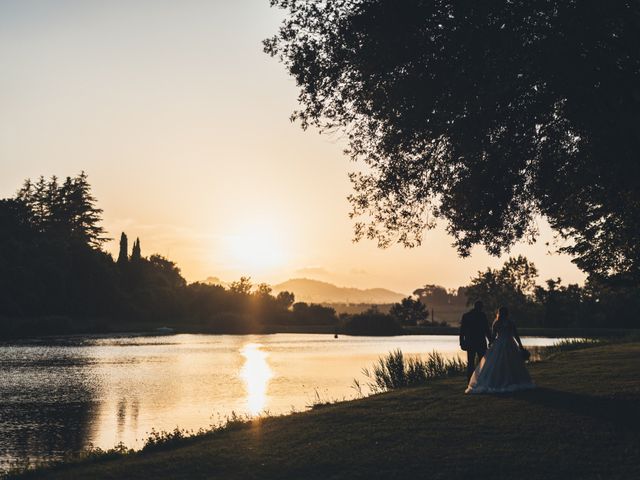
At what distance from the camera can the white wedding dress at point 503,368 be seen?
1897 cm

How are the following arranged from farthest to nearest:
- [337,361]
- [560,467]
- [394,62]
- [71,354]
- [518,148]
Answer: [71,354] → [337,361] → [518,148] → [394,62] → [560,467]

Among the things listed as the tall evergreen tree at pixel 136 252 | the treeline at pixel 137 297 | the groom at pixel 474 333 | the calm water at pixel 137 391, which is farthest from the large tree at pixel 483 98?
the tall evergreen tree at pixel 136 252

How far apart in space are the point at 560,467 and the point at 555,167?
9.07 m

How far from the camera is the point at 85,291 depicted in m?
111

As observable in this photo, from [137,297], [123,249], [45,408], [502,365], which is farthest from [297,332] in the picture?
[502,365]

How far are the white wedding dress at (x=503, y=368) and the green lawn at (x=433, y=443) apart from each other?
580 mm

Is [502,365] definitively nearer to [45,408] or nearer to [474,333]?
[474,333]

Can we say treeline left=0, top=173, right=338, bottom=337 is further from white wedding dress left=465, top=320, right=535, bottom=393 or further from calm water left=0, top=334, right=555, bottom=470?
white wedding dress left=465, top=320, right=535, bottom=393

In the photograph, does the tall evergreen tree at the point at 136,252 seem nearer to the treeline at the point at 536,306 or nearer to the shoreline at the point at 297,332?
the shoreline at the point at 297,332

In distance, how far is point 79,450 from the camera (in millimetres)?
18234

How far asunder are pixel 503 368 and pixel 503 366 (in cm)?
5

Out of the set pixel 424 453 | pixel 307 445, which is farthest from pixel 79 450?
pixel 424 453

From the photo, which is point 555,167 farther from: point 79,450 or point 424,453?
point 79,450

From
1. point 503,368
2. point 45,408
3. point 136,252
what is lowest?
point 45,408
